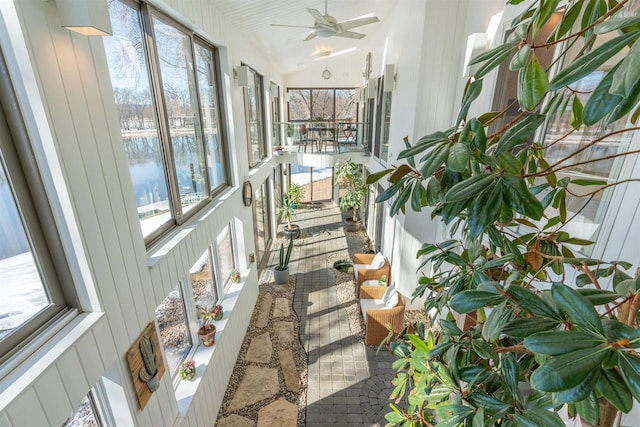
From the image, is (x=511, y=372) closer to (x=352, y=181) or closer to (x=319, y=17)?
(x=319, y=17)

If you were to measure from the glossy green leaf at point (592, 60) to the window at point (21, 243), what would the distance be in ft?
7.33

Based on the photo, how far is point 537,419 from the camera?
3.22 ft

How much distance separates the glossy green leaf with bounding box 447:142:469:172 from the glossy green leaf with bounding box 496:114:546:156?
185mm

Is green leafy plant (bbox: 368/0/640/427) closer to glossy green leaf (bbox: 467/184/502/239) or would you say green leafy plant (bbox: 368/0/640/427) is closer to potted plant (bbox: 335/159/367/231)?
glossy green leaf (bbox: 467/184/502/239)

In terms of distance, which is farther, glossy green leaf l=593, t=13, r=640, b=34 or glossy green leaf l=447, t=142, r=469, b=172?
glossy green leaf l=447, t=142, r=469, b=172

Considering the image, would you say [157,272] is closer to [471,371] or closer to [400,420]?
[400,420]

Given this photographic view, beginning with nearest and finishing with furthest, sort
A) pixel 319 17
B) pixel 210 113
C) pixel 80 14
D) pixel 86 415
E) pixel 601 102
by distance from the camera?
pixel 601 102 → pixel 80 14 → pixel 86 415 → pixel 210 113 → pixel 319 17

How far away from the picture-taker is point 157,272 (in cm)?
258

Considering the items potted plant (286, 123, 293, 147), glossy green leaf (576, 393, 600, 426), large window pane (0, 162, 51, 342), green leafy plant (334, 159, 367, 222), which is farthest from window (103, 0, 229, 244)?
potted plant (286, 123, 293, 147)

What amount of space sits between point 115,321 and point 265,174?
5697mm

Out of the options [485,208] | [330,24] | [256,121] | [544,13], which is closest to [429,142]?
[485,208]

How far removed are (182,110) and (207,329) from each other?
2.70 meters

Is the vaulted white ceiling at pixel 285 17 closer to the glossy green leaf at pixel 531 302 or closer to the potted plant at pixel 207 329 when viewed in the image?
the potted plant at pixel 207 329

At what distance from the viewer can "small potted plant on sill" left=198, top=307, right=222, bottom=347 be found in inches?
150
